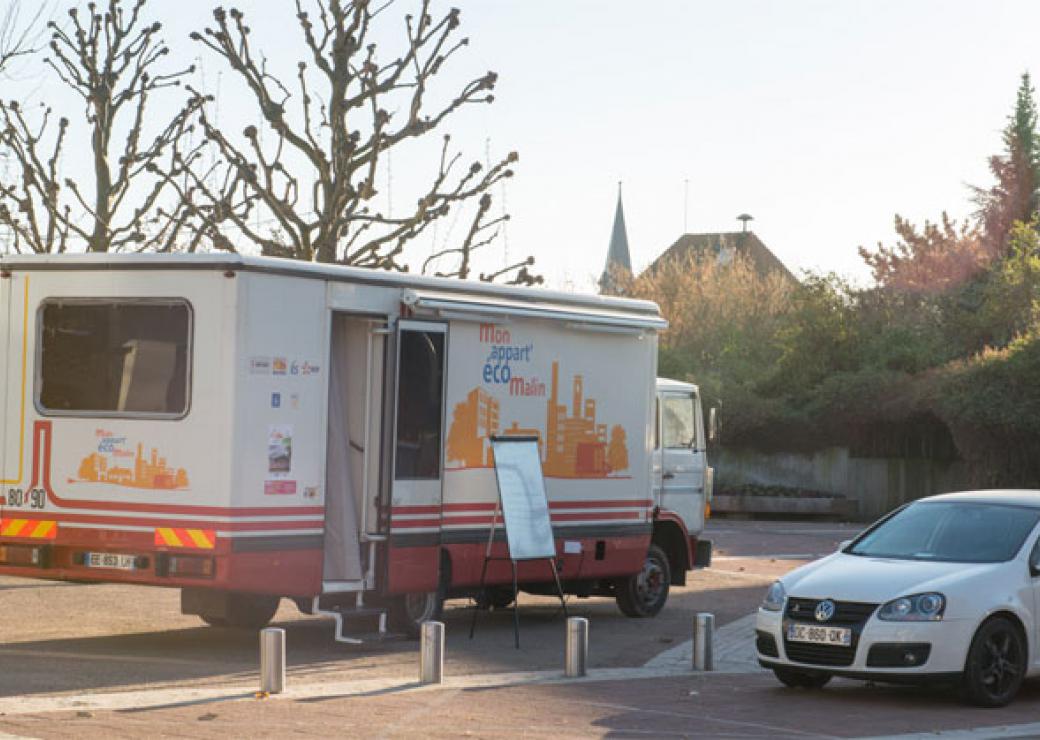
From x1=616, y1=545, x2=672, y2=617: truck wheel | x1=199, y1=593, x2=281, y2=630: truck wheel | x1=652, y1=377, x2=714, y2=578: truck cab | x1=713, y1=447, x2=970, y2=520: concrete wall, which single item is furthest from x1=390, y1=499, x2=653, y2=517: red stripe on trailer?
x1=713, y1=447, x2=970, y2=520: concrete wall

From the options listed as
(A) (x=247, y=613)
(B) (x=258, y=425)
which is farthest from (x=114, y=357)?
(A) (x=247, y=613)

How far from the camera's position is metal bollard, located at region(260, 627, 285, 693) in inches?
461

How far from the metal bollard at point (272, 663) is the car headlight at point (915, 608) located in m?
4.09

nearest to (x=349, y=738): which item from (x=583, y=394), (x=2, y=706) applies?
Answer: (x=2, y=706)

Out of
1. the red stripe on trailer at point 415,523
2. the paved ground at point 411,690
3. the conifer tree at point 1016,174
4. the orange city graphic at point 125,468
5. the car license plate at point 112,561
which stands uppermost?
the conifer tree at point 1016,174

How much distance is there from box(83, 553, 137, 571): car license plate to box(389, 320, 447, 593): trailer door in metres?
2.23

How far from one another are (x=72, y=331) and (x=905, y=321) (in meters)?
32.4

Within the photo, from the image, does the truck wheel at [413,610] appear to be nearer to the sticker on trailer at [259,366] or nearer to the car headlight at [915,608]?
A: the sticker on trailer at [259,366]

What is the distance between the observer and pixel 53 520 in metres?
14.3

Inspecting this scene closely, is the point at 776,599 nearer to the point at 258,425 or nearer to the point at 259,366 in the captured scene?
the point at 258,425

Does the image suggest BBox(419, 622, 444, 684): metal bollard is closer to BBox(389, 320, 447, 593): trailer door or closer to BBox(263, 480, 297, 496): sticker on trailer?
BBox(263, 480, 297, 496): sticker on trailer

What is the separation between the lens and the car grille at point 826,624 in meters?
12.5

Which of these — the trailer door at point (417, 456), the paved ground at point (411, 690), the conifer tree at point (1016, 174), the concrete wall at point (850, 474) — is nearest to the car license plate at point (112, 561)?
→ the paved ground at point (411, 690)

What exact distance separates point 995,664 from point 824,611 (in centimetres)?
123
